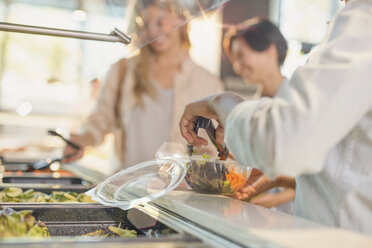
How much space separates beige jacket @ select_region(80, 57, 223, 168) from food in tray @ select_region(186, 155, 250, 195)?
1807 mm

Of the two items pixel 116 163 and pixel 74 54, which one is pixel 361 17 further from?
pixel 116 163

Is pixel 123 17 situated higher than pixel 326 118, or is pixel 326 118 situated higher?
pixel 123 17

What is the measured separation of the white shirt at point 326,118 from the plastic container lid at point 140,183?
0.38m

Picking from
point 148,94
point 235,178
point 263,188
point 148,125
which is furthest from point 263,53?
point 235,178

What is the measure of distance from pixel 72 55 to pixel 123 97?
4.30ft

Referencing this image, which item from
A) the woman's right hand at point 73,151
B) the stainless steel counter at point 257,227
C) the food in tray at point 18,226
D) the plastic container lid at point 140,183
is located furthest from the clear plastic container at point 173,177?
the woman's right hand at point 73,151

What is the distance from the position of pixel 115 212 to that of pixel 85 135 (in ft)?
7.32

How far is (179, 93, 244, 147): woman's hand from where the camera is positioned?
1.05m

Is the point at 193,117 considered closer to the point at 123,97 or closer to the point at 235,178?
the point at 235,178

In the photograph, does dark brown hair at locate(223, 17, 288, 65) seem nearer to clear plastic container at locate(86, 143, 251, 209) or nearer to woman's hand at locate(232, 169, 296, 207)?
woman's hand at locate(232, 169, 296, 207)

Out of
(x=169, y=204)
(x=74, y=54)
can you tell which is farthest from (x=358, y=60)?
(x=74, y=54)

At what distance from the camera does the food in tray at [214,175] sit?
1.36 m

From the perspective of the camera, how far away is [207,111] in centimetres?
120

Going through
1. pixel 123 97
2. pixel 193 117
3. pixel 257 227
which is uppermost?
pixel 123 97
